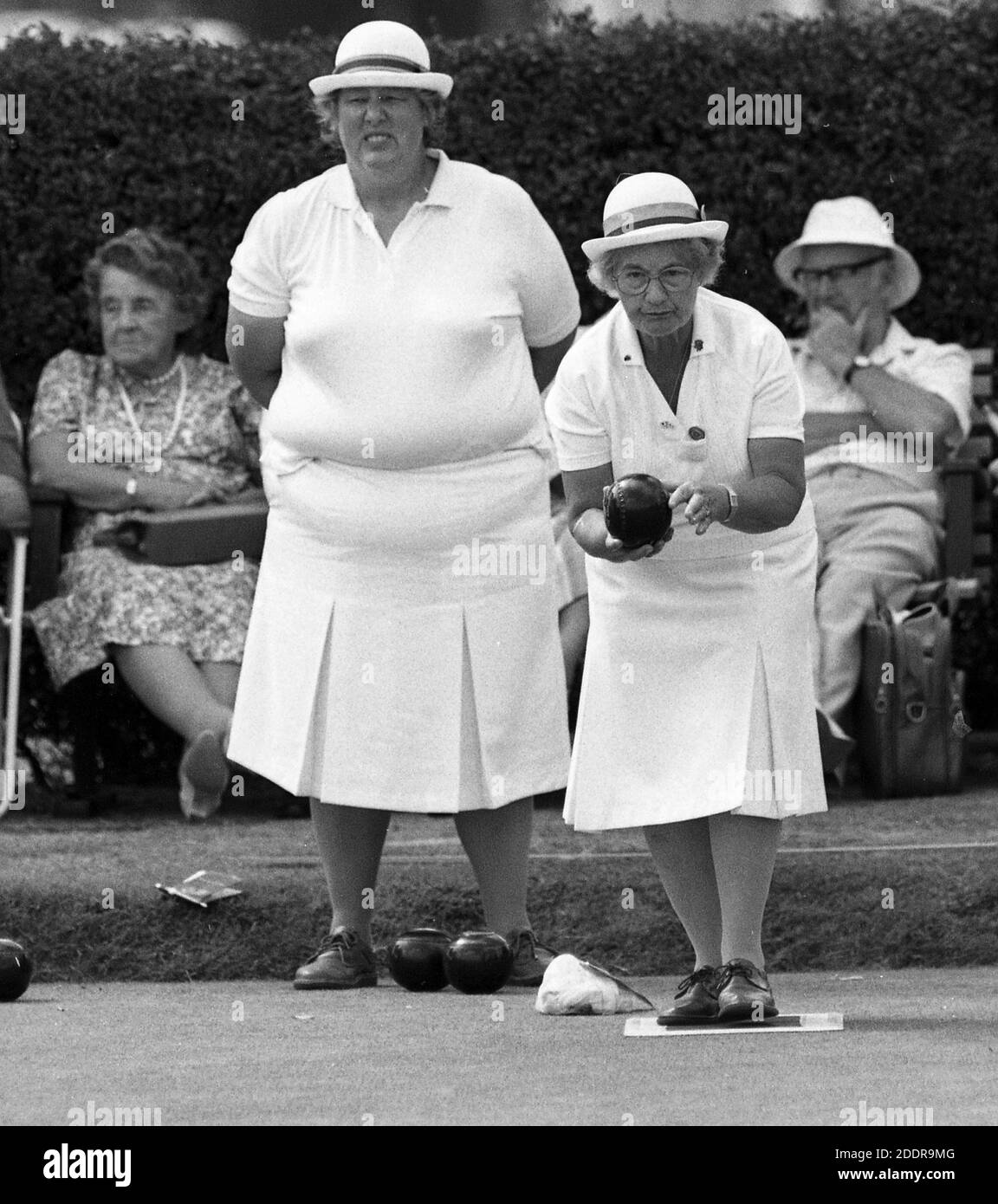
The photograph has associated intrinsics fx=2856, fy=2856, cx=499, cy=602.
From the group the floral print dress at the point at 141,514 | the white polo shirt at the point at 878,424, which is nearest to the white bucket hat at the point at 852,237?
the white polo shirt at the point at 878,424

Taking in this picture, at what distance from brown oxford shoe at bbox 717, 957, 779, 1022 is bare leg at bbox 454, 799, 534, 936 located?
2.81 feet

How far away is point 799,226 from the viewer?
894cm

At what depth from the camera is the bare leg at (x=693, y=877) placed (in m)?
5.39

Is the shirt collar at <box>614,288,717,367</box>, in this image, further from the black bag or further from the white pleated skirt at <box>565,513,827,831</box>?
the black bag

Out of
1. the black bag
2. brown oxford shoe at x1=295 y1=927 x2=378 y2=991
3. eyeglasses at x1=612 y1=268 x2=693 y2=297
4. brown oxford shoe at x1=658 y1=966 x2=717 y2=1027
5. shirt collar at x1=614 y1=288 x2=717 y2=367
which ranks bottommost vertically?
brown oxford shoe at x1=295 y1=927 x2=378 y2=991

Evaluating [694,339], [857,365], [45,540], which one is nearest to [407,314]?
[694,339]

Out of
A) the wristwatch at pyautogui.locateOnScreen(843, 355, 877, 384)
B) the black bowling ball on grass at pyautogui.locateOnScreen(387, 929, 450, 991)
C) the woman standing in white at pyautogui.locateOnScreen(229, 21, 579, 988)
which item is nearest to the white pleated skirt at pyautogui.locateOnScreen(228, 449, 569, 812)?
the woman standing in white at pyautogui.locateOnScreen(229, 21, 579, 988)

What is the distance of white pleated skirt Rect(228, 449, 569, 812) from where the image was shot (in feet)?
19.5

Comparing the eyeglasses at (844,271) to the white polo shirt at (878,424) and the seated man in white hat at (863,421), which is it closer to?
the seated man in white hat at (863,421)

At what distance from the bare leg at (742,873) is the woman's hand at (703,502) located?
58 centimetres

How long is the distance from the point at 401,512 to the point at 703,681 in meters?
0.91

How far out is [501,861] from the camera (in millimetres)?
5977
